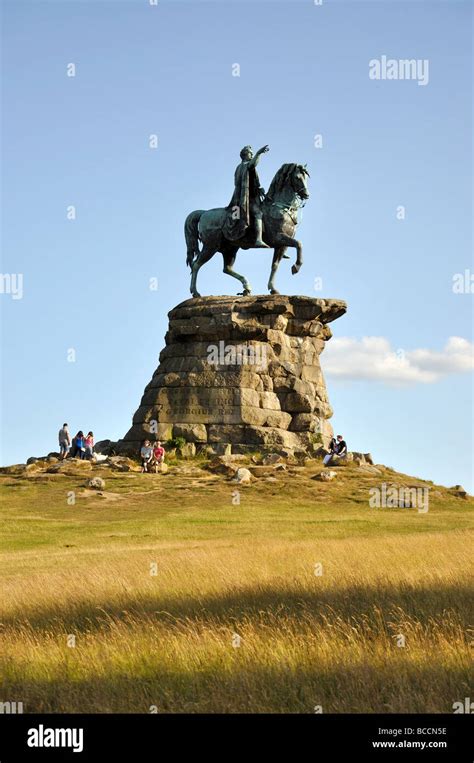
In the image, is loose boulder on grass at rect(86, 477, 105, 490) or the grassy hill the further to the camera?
loose boulder on grass at rect(86, 477, 105, 490)

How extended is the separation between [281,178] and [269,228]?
188 centimetres

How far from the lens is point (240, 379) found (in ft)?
121

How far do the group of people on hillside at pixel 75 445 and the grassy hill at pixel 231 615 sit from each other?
10.2 meters

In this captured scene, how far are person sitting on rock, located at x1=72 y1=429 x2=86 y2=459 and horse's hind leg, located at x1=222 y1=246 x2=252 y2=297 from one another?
811 cm

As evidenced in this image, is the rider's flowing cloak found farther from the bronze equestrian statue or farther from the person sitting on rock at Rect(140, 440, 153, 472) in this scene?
the person sitting on rock at Rect(140, 440, 153, 472)

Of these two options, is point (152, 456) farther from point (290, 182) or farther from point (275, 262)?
point (290, 182)

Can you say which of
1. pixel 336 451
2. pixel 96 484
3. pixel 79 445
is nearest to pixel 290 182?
pixel 336 451

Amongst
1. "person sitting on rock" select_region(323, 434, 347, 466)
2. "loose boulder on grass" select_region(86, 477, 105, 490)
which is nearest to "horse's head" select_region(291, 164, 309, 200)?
"person sitting on rock" select_region(323, 434, 347, 466)

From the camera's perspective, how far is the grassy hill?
9234 millimetres

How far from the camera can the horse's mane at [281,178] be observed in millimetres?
38531
